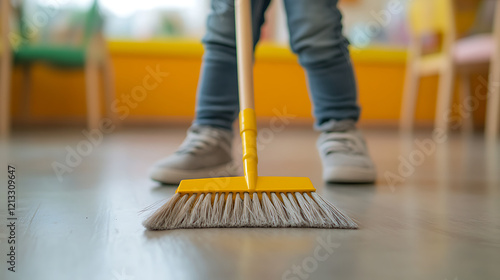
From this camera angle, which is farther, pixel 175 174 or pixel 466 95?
pixel 466 95

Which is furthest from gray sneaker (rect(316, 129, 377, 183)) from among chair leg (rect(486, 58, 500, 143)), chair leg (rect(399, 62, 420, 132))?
chair leg (rect(399, 62, 420, 132))

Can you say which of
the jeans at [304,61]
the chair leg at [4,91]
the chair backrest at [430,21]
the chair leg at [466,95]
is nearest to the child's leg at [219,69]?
the jeans at [304,61]

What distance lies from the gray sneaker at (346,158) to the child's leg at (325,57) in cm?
3

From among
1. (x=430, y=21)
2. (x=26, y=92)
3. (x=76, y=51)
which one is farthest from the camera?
(x=26, y=92)

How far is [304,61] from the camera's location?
0.92 meters

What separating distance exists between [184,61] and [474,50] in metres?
1.74

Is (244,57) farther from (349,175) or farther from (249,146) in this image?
(349,175)

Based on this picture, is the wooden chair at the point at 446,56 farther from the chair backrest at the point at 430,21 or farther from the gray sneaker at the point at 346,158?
the gray sneaker at the point at 346,158

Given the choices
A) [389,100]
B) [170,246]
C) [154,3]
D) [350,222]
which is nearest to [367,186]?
[350,222]

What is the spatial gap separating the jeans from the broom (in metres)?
0.35

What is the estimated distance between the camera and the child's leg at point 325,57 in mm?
872

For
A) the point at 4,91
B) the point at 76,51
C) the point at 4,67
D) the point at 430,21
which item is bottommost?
the point at 4,91

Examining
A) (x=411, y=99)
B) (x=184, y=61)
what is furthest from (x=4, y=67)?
(x=411, y=99)

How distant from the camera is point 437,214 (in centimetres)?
60
